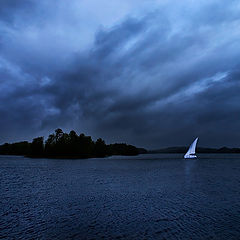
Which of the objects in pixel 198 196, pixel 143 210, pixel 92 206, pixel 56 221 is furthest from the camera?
pixel 198 196

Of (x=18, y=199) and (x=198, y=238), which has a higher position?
(x=18, y=199)

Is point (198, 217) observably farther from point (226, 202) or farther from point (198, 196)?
point (198, 196)

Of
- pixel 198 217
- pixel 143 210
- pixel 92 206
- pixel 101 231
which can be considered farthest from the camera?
pixel 92 206

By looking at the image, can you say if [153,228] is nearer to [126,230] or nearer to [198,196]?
[126,230]

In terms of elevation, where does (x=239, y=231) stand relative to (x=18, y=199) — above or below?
below

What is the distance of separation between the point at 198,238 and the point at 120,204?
43.8 ft

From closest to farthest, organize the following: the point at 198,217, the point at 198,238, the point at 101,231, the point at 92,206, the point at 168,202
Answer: the point at 198,238
the point at 101,231
the point at 198,217
the point at 92,206
the point at 168,202

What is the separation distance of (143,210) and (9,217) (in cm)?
1485

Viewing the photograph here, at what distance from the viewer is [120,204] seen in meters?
30.1

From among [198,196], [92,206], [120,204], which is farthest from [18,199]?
[198,196]

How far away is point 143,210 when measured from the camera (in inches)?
1067

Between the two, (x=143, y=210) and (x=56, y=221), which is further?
(x=143, y=210)

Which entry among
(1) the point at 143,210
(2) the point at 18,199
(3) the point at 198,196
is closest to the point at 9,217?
Result: (2) the point at 18,199

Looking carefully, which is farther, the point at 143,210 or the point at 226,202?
the point at 226,202
